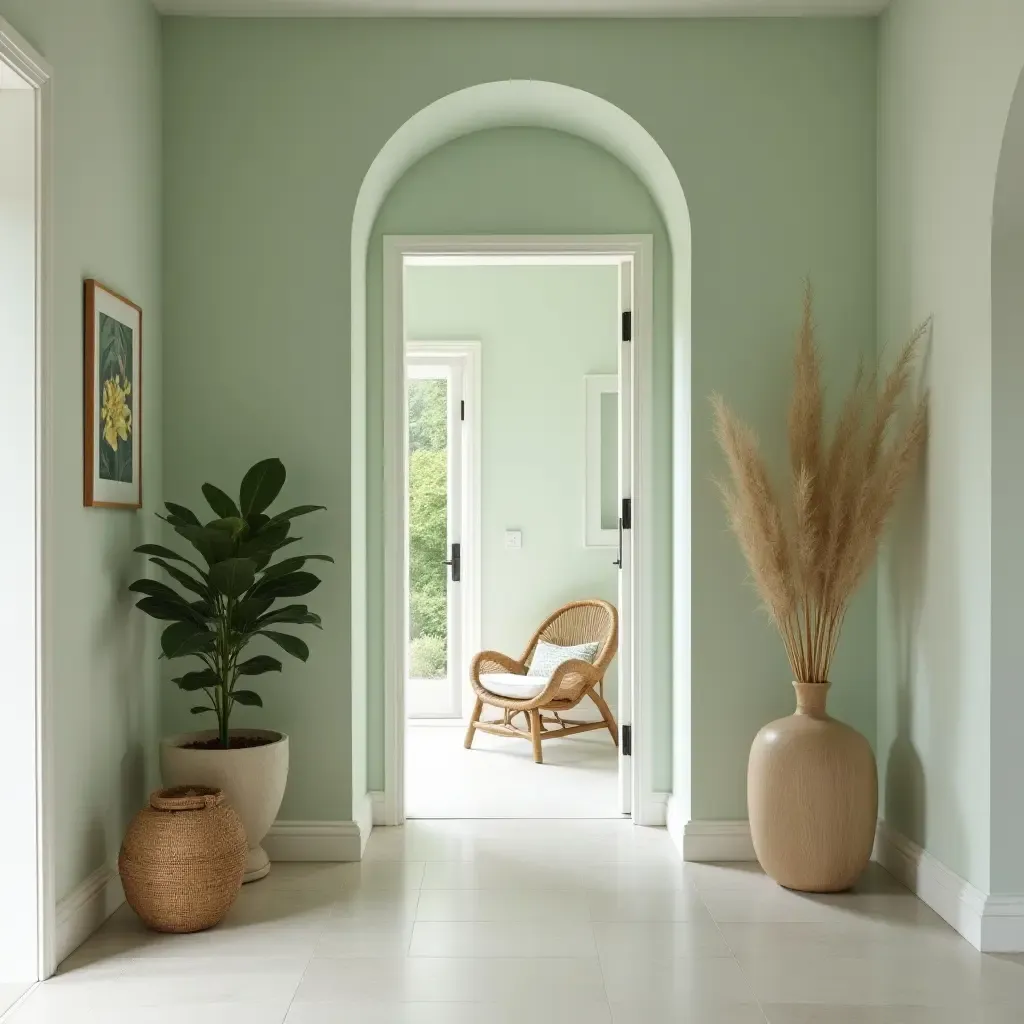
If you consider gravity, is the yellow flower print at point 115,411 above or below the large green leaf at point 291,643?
above

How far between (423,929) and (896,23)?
309 cm

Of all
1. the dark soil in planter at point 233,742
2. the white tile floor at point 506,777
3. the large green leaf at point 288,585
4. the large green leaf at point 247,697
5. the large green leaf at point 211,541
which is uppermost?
the large green leaf at point 211,541

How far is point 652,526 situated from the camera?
407cm

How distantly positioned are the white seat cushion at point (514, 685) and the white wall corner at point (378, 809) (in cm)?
133

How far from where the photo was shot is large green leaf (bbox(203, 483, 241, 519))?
3436 mm

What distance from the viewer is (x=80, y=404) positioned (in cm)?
301

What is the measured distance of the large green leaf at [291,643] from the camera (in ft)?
11.1

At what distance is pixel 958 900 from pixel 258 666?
2.10 metres

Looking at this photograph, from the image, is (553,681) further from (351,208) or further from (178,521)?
(351,208)

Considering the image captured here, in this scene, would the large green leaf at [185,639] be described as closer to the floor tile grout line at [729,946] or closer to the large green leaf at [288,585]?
the large green leaf at [288,585]

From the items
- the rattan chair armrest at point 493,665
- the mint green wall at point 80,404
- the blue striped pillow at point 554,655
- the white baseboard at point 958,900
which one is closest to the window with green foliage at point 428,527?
the rattan chair armrest at point 493,665

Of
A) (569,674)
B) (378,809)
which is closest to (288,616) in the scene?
(378,809)

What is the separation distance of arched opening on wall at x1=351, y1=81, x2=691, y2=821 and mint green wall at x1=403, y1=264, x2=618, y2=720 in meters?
2.07

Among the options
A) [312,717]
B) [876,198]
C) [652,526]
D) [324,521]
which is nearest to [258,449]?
[324,521]
